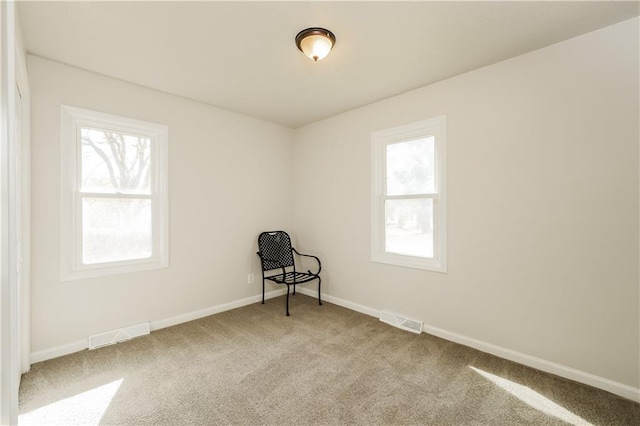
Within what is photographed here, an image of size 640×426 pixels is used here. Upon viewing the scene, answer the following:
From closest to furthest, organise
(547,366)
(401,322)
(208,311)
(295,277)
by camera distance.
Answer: (547,366) → (401,322) → (208,311) → (295,277)

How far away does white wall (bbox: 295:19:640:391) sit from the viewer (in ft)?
6.59

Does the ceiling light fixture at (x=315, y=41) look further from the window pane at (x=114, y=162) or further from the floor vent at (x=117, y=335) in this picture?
the floor vent at (x=117, y=335)

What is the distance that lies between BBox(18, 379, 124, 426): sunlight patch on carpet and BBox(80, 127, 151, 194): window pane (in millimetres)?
1735

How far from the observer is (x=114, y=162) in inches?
113

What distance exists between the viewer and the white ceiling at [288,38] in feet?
6.12

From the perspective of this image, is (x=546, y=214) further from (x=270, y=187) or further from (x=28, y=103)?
(x=28, y=103)

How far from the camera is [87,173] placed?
8.85ft

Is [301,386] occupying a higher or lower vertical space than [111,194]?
lower

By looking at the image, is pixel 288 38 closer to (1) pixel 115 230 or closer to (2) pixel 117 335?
(1) pixel 115 230

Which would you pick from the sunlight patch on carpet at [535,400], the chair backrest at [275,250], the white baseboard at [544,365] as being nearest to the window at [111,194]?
the chair backrest at [275,250]

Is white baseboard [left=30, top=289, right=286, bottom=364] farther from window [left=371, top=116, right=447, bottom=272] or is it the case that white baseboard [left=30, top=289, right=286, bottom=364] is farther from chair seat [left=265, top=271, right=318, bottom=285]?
window [left=371, top=116, right=447, bottom=272]

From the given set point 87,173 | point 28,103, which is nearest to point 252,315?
point 87,173

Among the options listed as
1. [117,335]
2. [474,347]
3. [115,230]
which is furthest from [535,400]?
[115,230]

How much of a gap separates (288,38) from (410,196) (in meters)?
1.95
